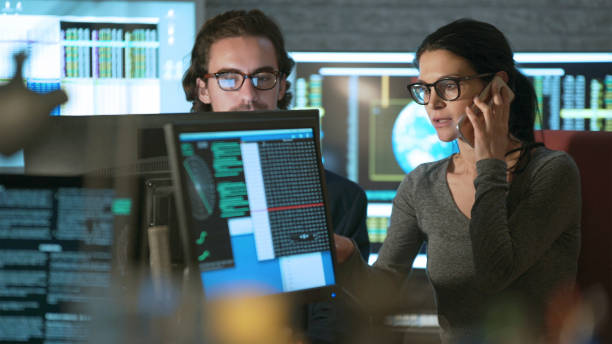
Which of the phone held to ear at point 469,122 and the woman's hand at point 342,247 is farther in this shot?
the phone held to ear at point 469,122

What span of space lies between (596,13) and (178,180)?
277 centimetres

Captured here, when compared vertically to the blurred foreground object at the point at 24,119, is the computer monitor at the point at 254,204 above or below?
below

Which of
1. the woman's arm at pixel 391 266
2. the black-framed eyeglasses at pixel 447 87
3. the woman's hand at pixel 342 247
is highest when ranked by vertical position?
the black-framed eyeglasses at pixel 447 87

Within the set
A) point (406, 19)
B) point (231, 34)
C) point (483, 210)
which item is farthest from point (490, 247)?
point (406, 19)

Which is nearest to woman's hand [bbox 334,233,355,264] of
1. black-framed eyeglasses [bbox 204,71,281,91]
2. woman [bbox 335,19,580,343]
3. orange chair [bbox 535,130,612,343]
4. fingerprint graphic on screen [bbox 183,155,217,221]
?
woman [bbox 335,19,580,343]

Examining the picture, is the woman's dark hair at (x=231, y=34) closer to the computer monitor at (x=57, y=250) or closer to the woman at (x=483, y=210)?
the woman at (x=483, y=210)

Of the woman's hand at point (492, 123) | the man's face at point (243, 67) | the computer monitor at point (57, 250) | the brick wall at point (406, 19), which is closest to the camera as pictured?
the computer monitor at point (57, 250)

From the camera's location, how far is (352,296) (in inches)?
48.4

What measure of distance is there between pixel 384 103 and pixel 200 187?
1818mm

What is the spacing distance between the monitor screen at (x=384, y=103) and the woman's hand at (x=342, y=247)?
58.4 inches

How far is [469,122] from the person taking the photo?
144 centimetres

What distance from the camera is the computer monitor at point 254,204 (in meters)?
0.92

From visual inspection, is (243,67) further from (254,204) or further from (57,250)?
(57,250)

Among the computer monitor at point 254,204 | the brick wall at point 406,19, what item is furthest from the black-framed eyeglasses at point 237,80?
the brick wall at point 406,19
